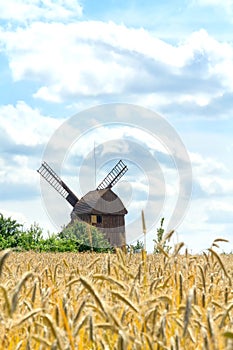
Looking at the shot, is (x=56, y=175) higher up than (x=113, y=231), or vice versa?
(x=56, y=175)

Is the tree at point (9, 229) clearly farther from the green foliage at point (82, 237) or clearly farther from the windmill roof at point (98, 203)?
the windmill roof at point (98, 203)

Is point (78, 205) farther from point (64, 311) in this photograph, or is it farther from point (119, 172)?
point (64, 311)

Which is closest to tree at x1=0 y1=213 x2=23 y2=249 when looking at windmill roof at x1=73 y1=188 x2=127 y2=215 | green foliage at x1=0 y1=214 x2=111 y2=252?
green foliage at x1=0 y1=214 x2=111 y2=252

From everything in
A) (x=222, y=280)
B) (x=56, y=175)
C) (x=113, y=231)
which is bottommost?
(x=222, y=280)

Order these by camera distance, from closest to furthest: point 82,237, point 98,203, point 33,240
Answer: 1. point 33,240
2. point 82,237
3. point 98,203

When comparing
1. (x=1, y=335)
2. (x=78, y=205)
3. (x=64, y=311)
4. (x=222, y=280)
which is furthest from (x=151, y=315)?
(x=78, y=205)

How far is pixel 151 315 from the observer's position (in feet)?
8.68

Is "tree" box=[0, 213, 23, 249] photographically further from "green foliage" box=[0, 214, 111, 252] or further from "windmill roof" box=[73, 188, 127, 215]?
"windmill roof" box=[73, 188, 127, 215]

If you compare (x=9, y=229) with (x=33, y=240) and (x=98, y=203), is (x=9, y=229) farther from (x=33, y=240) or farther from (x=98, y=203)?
(x=98, y=203)

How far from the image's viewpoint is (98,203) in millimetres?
42188

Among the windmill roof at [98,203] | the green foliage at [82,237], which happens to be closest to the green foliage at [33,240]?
the green foliage at [82,237]

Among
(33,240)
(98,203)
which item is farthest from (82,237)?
(98,203)

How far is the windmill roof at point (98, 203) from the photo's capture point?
41.6m

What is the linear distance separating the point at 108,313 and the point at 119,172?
40595mm
